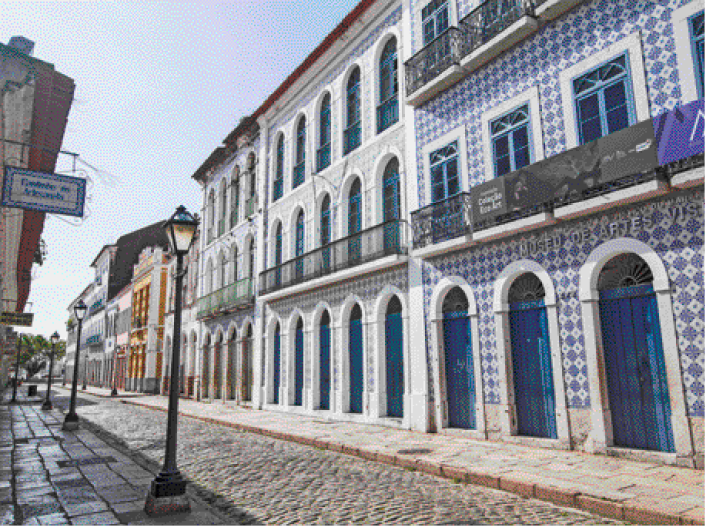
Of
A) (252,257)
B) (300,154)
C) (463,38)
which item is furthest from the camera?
(252,257)

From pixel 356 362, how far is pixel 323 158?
6106 mm

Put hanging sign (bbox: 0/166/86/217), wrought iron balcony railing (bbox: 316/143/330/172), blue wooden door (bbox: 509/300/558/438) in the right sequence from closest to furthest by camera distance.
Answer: hanging sign (bbox: 0/166/86/217)
blue wooden door (bbox: 509/300/558/438)
wrought iron balcony railing (bbox: 316/143/330/172)

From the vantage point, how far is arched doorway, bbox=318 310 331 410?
14789mm

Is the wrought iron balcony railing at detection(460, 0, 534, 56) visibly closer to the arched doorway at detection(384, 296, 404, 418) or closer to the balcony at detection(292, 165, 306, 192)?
the arched doorway at detection(384, 296, 404, 418)

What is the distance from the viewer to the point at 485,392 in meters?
9.73

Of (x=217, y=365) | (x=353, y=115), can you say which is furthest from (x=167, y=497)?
(x=217, y=365)

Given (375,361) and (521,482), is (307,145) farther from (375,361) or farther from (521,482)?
(521,482)

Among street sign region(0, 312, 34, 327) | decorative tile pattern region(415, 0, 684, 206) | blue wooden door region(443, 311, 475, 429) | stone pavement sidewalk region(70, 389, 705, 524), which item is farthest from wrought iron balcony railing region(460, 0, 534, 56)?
street sign region(0, 312, 34, 327)

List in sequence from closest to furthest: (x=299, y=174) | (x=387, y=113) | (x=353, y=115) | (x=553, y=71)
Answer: (x=553, y=71) < (x=387, y=113) < (x=353, y=115) < (x=299, y=174)

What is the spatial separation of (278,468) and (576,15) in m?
8.37

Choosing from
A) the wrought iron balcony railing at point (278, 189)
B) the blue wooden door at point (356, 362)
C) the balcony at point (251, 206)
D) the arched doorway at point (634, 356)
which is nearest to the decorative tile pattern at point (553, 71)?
the arched doorway at point (634, 356)

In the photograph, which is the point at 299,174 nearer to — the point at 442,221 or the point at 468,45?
the point at 442,221

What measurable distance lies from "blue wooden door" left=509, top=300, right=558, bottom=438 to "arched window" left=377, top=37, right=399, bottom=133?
602 cm

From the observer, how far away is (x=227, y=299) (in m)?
20.6
